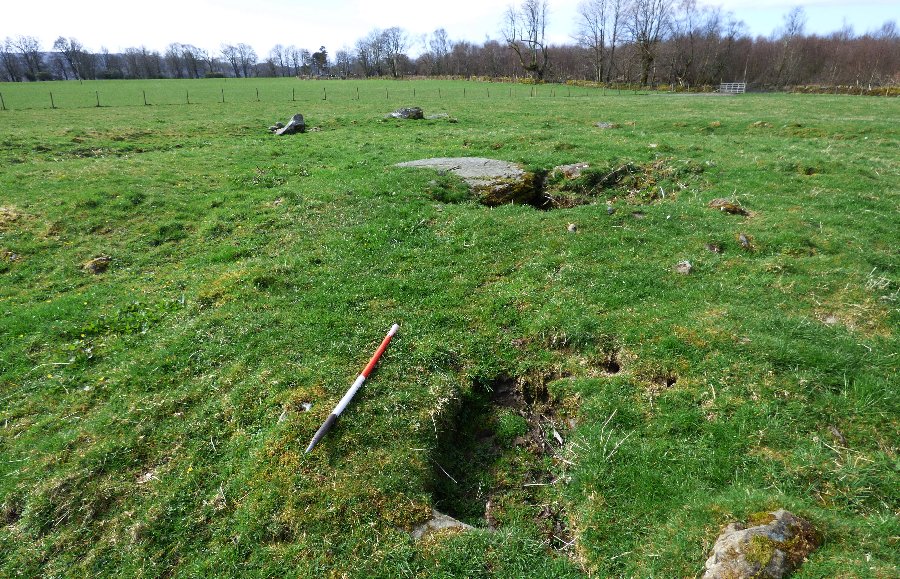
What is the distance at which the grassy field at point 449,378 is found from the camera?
5258mm

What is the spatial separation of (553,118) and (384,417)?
28.7 meters

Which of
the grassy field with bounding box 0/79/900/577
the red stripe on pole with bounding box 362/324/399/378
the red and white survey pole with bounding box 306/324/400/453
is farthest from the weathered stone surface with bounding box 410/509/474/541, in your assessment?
the red stripe on pole with bounding box 362/324/399/378

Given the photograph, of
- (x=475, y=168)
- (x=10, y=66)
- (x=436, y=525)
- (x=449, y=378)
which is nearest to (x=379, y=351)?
(x=449, y=378)

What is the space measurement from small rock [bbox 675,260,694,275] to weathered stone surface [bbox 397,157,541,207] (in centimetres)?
524

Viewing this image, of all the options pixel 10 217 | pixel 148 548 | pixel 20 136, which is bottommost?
pixel 148 548

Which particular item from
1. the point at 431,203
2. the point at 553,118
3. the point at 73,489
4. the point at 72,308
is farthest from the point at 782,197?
the point at 553,118

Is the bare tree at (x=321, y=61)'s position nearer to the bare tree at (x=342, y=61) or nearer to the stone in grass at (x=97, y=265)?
the bare tree at (x=342, y=61)

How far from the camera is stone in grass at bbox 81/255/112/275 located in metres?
11.7

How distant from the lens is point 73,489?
235 inches

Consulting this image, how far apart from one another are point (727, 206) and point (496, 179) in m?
6.11

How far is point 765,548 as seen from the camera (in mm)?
4215

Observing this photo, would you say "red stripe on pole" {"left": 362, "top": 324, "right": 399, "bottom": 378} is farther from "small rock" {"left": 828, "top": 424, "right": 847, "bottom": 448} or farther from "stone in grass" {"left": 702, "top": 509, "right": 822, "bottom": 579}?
"small rock" {"left": 828, "top": 424, "right": 847, "bottom": 448}

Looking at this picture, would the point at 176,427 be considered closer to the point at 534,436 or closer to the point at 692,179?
the point at 534,436

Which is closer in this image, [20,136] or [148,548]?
[148,548]
